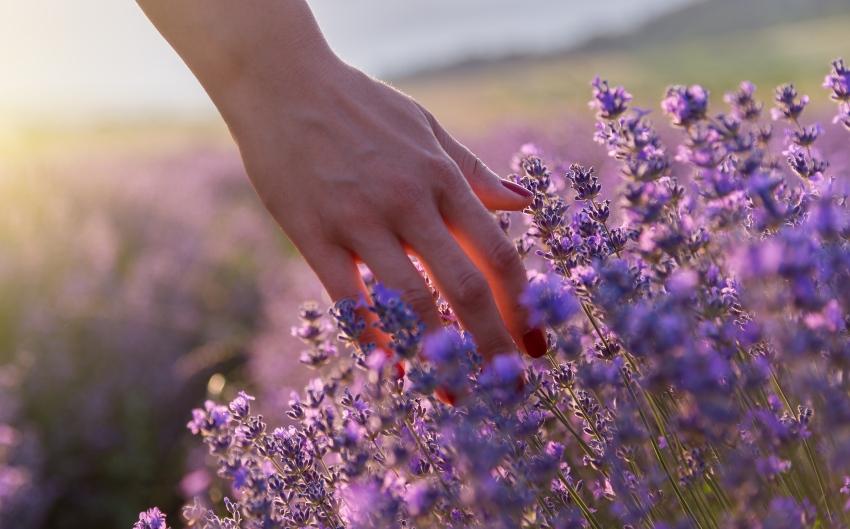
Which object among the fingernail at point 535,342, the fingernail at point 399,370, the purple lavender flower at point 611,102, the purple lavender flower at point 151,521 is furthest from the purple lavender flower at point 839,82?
the purple lavender flower at point 151,521

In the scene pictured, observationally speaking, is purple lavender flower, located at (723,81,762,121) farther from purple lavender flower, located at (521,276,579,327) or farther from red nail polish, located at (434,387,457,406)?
red nail polish, located at (434,387,457,406)

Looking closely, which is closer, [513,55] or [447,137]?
[447,137]

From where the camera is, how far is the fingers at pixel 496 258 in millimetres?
1747

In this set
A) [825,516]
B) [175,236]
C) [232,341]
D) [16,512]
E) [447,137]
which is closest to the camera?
[825,516]

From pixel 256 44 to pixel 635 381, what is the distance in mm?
947

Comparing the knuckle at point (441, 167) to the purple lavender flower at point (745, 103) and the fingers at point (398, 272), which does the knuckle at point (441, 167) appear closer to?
the fingers at point (398, 272)

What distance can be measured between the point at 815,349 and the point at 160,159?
12.6 metres

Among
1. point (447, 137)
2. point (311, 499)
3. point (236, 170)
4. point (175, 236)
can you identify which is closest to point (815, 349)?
point (311, 499)

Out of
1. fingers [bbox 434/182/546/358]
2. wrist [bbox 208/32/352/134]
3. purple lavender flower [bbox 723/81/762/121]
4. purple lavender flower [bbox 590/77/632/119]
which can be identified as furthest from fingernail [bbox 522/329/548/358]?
wrist [bbox 208/32/352/134]

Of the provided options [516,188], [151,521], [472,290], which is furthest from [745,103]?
[151,521]

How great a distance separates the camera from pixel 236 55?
74.1 inches

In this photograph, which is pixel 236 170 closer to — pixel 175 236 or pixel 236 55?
pixel 175 236

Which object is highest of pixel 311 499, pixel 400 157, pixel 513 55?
pixel 513 55

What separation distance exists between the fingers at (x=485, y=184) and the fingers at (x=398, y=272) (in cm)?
27
